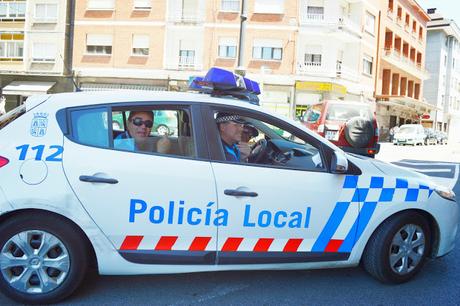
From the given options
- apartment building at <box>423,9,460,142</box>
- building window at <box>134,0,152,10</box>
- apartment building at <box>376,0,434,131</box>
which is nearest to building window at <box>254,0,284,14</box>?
building window at <box>134,0,152,10</box>

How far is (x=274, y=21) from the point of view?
85.9 ft

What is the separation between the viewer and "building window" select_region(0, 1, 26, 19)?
28250 millimetres

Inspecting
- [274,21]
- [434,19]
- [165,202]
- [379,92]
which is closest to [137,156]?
[165,202]

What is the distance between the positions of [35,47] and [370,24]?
22.8m

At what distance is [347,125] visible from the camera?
32.2ft

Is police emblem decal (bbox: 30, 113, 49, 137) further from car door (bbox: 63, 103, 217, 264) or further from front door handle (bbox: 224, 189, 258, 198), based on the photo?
front door handle (bbox: 224, 189, 258, 198)

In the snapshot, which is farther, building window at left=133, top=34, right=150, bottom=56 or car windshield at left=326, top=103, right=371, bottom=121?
building window at left=133, top=34, right=150, bottom=56

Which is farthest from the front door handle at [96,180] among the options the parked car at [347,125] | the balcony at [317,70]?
the balcony at [317,70]

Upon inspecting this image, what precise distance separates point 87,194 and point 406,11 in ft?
140

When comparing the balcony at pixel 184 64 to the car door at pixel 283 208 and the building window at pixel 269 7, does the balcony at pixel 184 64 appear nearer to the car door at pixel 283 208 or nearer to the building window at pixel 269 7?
the building window at pixel 269 7

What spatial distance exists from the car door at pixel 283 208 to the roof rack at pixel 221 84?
0.81 ft

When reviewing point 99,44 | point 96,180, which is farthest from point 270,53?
point 96,180

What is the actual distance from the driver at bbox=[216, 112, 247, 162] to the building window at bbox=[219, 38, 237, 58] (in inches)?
925

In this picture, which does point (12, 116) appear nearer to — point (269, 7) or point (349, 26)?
point (269, 7)
